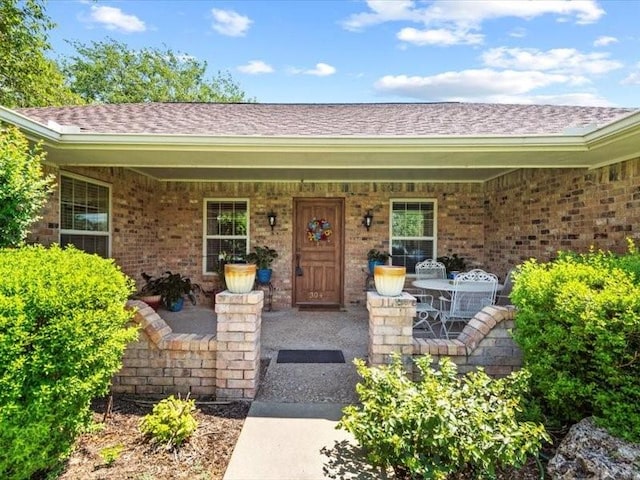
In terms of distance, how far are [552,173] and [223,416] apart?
505 centimetres

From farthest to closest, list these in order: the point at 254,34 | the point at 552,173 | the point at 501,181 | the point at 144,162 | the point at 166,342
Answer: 1. the point at 254,34
2. the point at 501,181
3. the point at 552,173
4. the point at 144,162
5. the point at 166,342

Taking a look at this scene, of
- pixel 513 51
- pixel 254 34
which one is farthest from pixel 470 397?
pixel 254 34

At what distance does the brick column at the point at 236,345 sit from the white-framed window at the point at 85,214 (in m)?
3.18

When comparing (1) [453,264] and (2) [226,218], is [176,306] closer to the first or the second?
(2) [226,218]

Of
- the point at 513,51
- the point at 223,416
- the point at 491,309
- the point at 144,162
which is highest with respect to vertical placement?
the point at 513,51

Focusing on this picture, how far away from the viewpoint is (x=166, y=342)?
2967mm

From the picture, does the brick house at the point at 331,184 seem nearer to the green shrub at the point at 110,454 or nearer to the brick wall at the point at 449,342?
the brick wall at the point at 449,342

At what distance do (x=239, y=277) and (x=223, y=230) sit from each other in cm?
433

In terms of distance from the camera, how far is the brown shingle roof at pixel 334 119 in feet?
13.4

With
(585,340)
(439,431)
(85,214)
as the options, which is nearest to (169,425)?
(439,431)

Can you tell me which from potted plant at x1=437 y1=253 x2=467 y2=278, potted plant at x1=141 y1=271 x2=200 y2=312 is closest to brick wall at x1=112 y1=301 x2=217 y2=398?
potted plant at x1=141 y1=271 x2=200 y2=312

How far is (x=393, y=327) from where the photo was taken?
2.90 metres

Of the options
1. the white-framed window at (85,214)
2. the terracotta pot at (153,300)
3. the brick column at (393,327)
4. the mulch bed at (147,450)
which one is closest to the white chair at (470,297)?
the brick column at (393,327)

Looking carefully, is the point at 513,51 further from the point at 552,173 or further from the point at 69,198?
the point at 69,198
